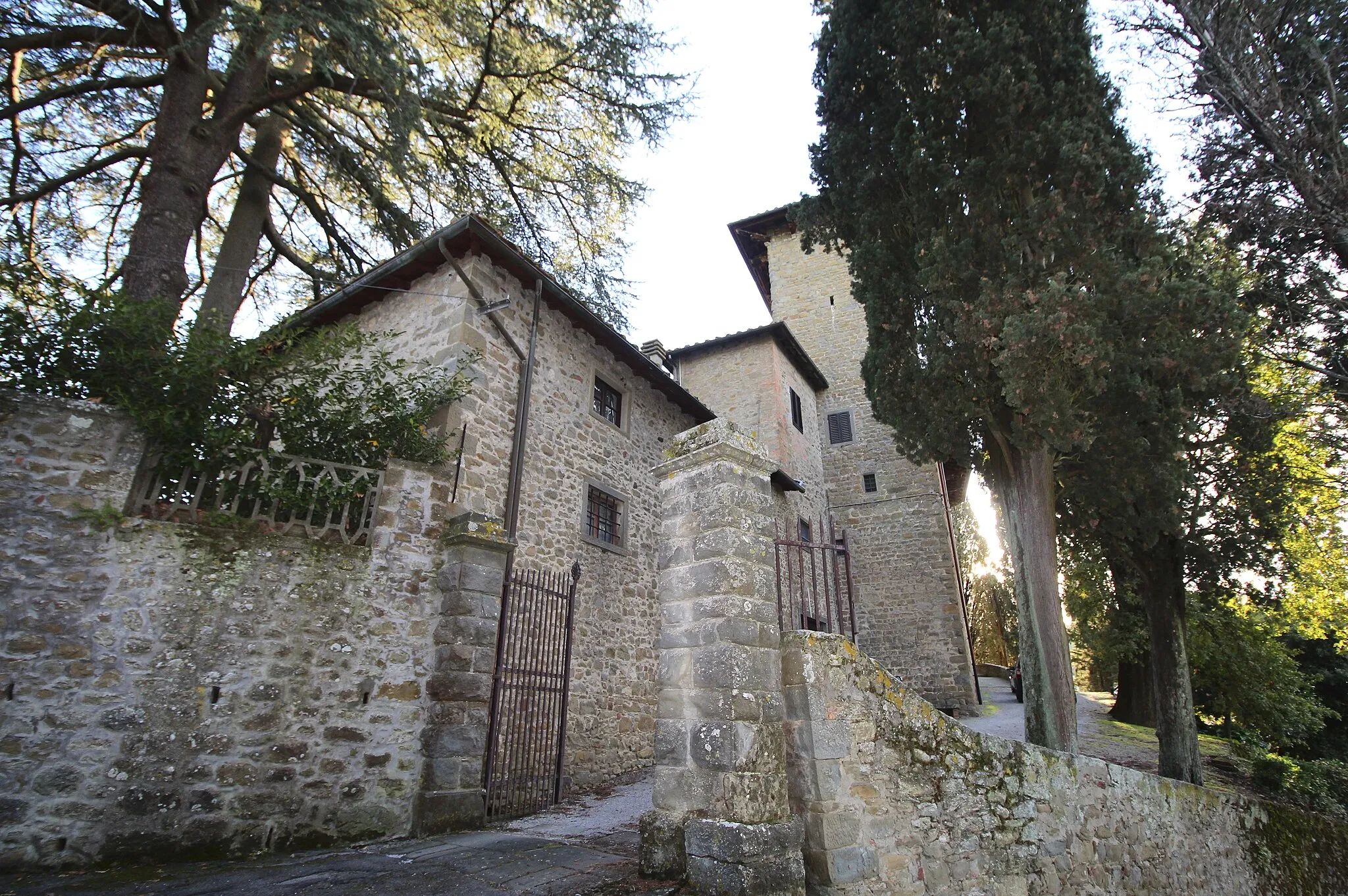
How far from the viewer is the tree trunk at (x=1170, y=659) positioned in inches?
324

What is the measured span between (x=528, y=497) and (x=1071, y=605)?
13.2 metres

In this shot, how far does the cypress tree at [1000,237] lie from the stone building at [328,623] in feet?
10.4

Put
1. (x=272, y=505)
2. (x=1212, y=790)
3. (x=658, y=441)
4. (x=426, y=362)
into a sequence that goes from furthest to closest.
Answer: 1. (x=658, y=441)
2. (x=426, y=362)
3. (x=1212, y=790)
4. (x=272, y=505)

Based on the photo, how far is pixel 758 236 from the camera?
2100cm

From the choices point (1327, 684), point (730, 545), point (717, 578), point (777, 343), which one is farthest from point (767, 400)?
point (1327, 684)

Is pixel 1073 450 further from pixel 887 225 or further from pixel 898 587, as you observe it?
pixel 898 587

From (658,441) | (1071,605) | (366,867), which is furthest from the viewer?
(1071,605)

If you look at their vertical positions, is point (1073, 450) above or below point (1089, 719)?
above

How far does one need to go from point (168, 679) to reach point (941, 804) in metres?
5.41

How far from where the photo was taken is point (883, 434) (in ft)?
56.3

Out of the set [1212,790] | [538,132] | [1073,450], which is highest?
[538,132]

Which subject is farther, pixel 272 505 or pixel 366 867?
pixel 272 505

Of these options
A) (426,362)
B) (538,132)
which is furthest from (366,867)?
(538,132)

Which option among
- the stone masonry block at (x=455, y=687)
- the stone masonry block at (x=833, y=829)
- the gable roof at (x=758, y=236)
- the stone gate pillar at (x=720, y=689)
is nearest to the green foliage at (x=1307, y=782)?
the stone masonry block at (x=833, y=829)
